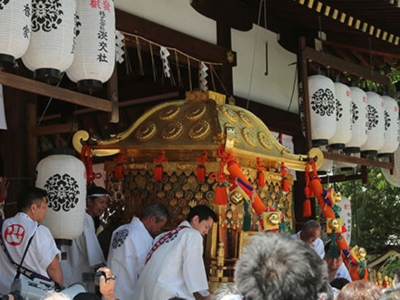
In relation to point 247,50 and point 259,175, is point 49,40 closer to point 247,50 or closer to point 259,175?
point 259,175

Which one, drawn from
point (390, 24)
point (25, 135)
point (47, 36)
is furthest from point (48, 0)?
point (390, 24)

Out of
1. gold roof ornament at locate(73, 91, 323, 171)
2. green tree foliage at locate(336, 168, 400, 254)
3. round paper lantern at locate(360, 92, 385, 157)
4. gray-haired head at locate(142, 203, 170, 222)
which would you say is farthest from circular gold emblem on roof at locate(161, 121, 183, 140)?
green tree foliage at locate(336, 168, 400, 254)

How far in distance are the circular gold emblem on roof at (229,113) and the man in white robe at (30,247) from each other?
2.28m

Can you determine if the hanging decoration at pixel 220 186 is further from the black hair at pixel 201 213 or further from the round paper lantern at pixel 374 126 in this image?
the round paper lantern at pixel 374 126

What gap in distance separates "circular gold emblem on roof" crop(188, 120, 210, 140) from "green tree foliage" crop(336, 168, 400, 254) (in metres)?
8.69

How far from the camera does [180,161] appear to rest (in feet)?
22.8

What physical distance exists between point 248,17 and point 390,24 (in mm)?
1703

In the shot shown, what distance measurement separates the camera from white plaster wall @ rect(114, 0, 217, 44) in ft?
23.9

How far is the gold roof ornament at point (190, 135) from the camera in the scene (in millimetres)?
6828

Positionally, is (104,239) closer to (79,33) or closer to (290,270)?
(79,33)

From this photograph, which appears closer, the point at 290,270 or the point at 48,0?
the point at 290,270

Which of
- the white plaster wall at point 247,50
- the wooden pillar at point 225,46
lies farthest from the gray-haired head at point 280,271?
the wooden pillar at point 225,46

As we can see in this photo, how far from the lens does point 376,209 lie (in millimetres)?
15500

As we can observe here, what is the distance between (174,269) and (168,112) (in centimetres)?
185
